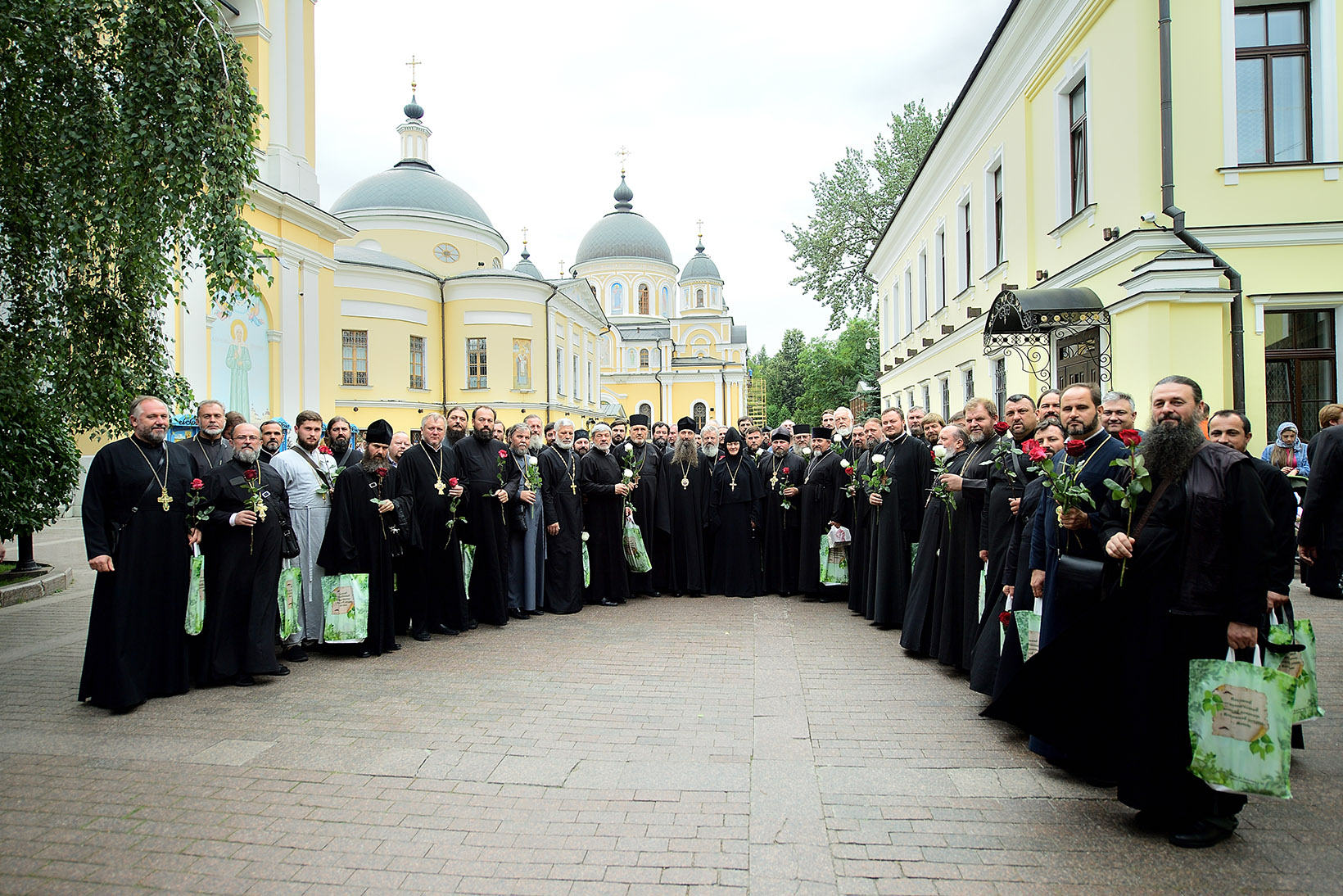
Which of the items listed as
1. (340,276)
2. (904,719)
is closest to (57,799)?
(904,719)

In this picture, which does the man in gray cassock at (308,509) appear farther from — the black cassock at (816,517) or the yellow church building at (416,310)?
the black cassock at (816,517)

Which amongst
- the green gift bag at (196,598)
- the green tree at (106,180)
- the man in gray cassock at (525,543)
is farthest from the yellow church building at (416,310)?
the man in gray cassock at (525,543)

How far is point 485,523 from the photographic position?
7.88 meters

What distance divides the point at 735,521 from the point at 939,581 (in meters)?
3.90

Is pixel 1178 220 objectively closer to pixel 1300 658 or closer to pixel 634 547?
pixel 1300 658

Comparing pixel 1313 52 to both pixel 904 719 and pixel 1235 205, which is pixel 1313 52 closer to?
pixel 1235 205

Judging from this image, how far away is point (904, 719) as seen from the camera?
16.1 ft

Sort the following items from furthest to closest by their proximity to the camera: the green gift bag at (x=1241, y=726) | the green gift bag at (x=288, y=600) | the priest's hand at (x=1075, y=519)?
the green gift bag at (x=288, y=600) < the priest's hand at (x=1075, y=519) < the green gift bag at (x=1241, y=726)

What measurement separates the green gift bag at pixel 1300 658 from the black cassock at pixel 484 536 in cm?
610

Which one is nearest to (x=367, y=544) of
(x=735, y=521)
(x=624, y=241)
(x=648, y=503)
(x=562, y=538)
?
(x=562, y=538)

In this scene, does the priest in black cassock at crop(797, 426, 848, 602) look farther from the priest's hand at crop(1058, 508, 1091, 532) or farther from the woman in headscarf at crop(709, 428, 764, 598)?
the priest's hand at crop(1058, 508, 1091, 532)

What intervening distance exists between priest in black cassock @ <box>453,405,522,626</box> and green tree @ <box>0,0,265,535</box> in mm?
2647

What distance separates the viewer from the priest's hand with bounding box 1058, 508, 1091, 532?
3.89 metres

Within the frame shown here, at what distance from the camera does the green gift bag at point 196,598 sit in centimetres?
564
